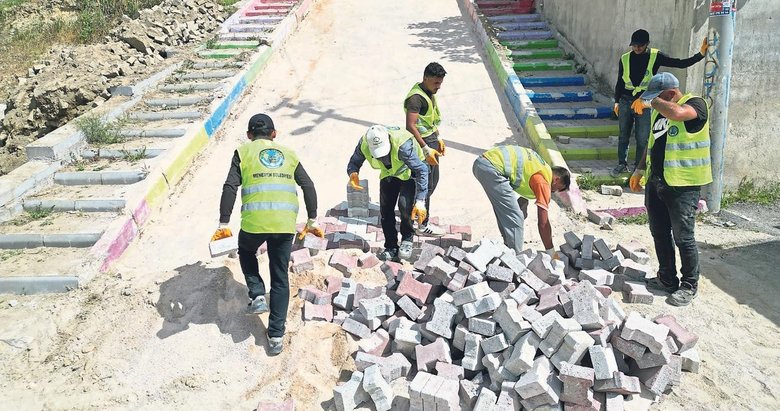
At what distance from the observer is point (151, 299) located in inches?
204

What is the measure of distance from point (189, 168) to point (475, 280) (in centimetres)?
485

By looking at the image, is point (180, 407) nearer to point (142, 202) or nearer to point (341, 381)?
point (341, 381)

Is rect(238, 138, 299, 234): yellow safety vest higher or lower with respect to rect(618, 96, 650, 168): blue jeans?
higher

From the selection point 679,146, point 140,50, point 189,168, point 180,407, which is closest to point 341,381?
point 180,407

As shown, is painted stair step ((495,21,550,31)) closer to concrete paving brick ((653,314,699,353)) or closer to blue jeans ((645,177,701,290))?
blue jeans ((645,177,701,290))

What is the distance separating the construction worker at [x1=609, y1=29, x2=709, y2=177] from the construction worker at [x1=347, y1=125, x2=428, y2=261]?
2954mm

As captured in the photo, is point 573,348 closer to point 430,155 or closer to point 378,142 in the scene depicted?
point 378,142

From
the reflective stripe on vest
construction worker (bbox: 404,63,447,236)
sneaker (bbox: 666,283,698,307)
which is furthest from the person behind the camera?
the reflective stripe on vest

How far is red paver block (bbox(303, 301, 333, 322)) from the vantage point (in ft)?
15.6

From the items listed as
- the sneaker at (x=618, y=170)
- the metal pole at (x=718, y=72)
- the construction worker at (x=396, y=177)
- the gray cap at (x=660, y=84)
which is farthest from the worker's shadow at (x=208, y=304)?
the metal pole at (x=718, y=72)

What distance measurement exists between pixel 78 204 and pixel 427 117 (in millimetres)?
4186

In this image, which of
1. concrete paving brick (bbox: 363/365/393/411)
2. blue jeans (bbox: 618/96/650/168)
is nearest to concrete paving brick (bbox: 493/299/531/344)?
concrete paving brick (bbox: 363/365/393/411)

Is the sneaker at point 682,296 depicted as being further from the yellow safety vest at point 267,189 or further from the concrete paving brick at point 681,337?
the yellow safety vest at point 267,189

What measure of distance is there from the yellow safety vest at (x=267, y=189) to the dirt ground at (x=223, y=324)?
0.92m
